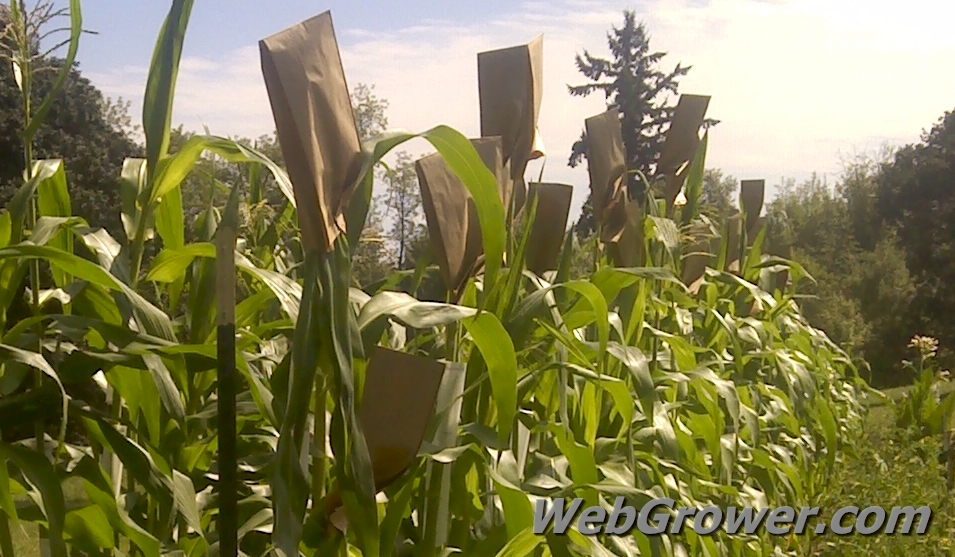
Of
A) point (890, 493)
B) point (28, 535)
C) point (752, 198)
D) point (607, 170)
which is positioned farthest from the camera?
point (752, 198)

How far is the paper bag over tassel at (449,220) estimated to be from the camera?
948 mm

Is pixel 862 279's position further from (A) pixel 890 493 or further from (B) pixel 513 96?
Result: (B) pixel 513 96

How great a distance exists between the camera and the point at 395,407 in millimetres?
798

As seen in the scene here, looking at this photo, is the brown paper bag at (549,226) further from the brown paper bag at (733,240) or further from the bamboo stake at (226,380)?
the brown paper bag at (733,240)

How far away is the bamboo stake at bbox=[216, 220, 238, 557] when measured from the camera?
2.22 ft

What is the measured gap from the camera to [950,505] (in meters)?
3.55

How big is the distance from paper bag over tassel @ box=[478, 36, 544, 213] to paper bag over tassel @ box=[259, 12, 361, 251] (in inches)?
22.1

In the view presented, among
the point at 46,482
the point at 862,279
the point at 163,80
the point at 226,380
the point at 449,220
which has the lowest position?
the point at 862,279

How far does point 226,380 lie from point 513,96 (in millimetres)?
741

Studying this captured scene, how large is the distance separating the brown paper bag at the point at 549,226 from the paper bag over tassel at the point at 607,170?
41 centimetres

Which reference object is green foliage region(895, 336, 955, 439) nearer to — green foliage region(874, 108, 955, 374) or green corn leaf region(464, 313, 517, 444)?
green corn leaf region(464, 313, 517, 444)

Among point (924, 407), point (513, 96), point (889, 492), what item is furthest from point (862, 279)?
point (513, 96)

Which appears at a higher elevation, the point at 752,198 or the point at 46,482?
the point at 752,198

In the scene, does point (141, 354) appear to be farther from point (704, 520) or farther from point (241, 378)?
point (704, 520)
